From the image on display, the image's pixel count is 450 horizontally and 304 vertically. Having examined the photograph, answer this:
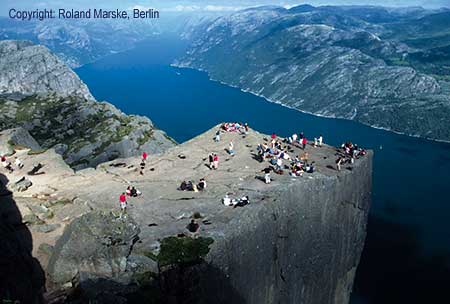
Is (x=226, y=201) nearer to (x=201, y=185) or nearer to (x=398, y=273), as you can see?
(x=201, y=185)

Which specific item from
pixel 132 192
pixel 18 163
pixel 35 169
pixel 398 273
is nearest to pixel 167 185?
pixel 132 192

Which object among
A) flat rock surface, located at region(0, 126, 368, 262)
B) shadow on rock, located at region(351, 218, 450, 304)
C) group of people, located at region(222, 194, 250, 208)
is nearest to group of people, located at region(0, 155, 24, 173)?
flat rock surface, located at region(0, 126, 368, 262)

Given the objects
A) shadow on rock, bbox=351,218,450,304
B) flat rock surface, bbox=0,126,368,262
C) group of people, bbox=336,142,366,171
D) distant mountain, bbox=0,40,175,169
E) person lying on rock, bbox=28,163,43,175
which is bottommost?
shadow on rock, bbox=351,218,450,304

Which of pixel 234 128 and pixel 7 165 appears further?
pixel 234 128

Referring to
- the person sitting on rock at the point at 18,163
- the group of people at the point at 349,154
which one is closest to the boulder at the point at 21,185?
the person sitting on rock at the point at 18,163

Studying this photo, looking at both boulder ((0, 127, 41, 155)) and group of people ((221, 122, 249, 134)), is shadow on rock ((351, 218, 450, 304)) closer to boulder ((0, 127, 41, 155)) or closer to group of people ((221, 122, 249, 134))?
group of people ((221, 122, 249, 134))

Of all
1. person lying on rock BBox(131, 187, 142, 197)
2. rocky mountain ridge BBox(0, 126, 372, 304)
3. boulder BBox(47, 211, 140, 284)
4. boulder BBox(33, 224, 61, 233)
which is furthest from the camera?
person lying on rock BBox(131, 187, 142, 197)
